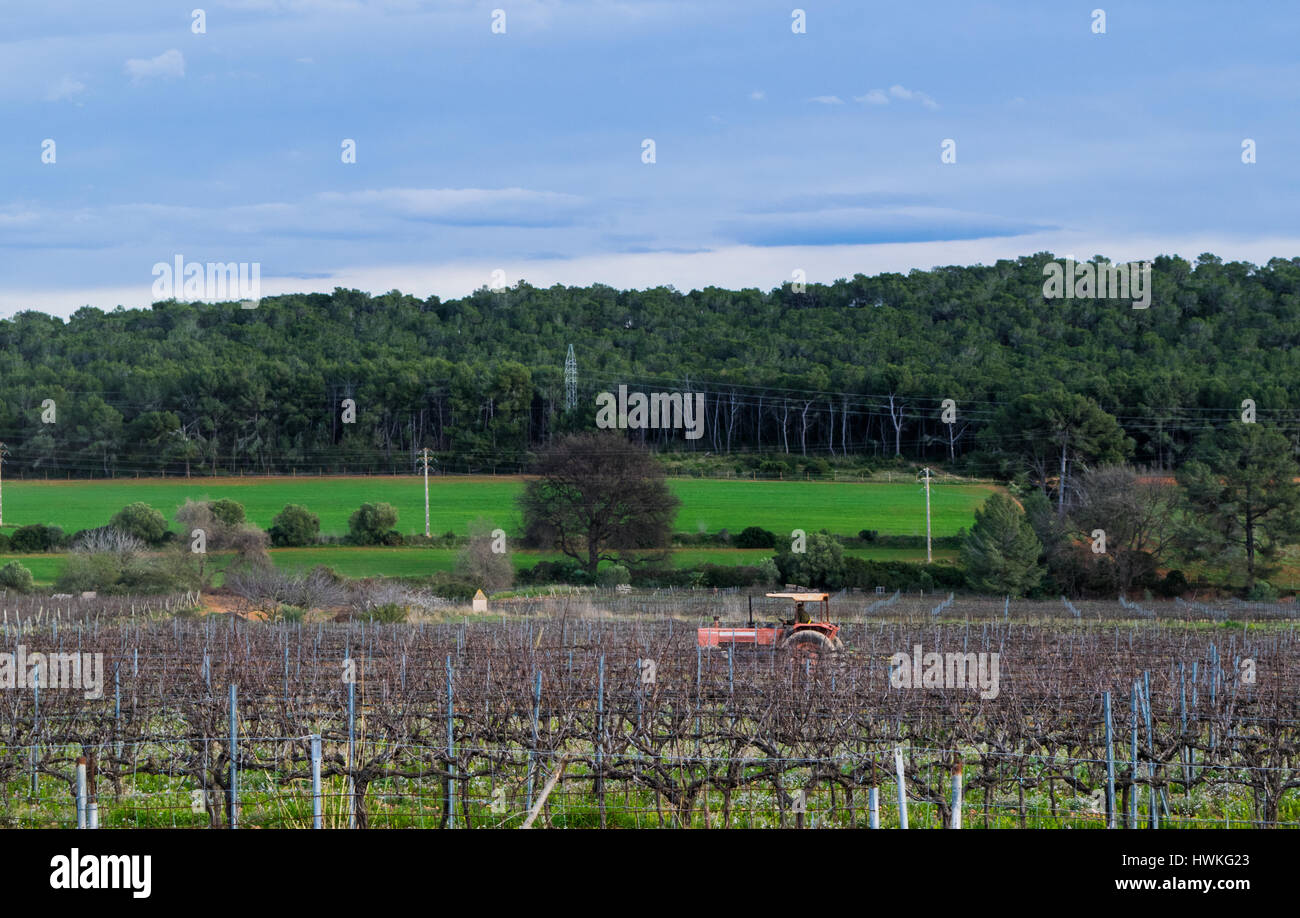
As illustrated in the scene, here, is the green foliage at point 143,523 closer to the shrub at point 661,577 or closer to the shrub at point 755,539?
the shrub at point 661,577

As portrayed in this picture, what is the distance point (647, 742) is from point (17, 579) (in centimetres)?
3667

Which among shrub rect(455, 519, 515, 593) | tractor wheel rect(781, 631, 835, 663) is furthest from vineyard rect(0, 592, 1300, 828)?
shrub rect(455, 519, 515, 593)

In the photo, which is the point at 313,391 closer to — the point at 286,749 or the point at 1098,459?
the point at 1098,459

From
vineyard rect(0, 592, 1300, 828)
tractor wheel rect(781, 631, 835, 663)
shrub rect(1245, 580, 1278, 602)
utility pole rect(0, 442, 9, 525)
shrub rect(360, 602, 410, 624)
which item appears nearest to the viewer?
vineyard rect(0, 592, 1300, 828)

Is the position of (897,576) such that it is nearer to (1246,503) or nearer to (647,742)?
(1246,503)

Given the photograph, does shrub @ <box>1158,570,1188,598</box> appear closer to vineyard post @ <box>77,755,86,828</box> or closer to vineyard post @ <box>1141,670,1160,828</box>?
vineyard post @ <box>1141,670,1160,828</box>

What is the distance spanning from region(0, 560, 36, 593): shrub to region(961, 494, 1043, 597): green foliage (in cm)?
3105

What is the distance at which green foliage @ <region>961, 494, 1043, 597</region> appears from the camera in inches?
1658

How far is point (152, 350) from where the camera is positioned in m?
93.2

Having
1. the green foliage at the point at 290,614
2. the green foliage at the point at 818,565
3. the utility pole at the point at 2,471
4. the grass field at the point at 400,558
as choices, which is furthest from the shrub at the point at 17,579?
the green foliage at the point at 818,565

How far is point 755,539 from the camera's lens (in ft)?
177

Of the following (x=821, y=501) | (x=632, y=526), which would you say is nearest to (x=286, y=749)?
(x=632, y=526)
